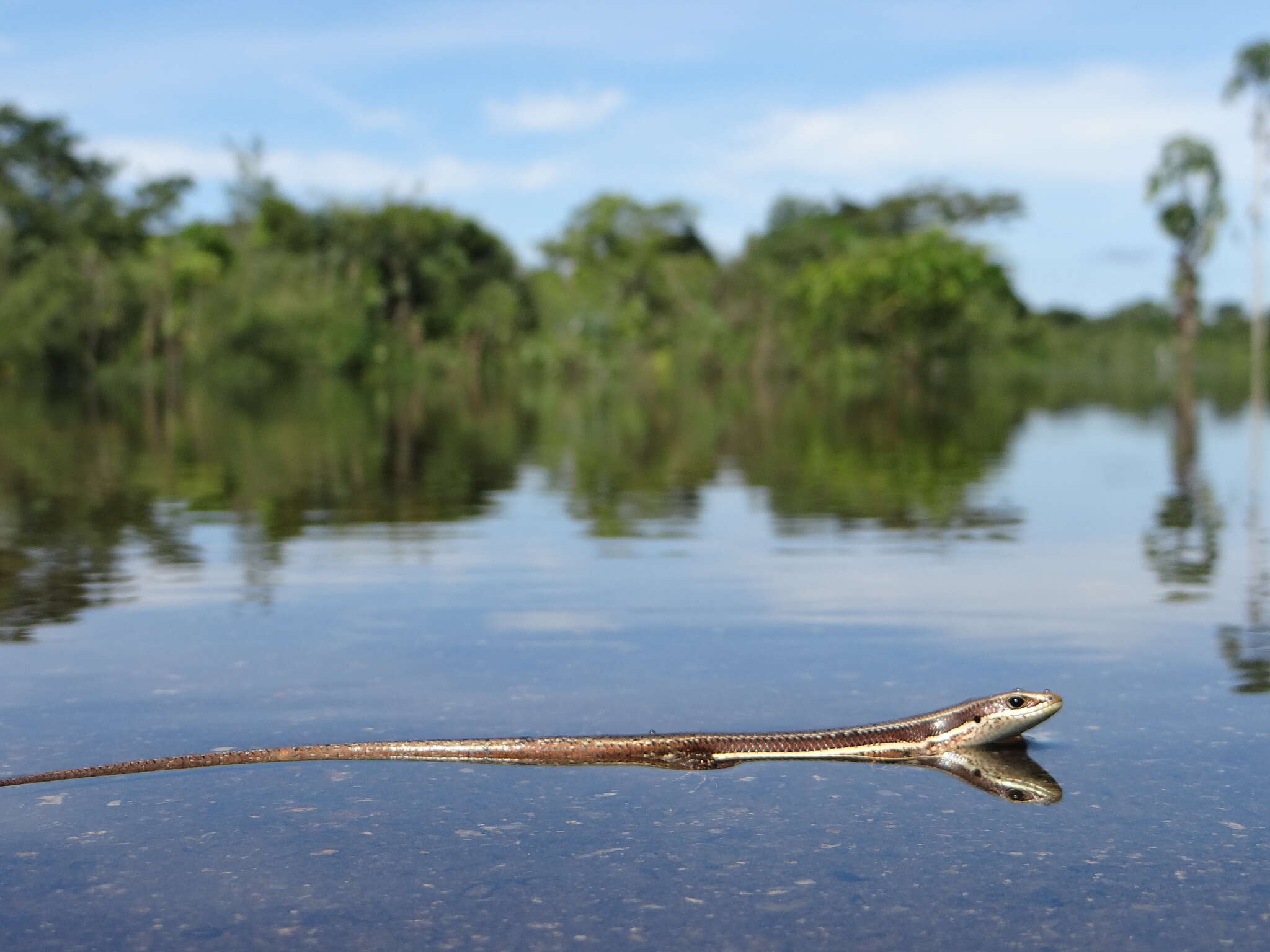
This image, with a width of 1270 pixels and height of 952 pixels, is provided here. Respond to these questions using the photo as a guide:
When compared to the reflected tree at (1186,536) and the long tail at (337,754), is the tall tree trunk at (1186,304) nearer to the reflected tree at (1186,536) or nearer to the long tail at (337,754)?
the reflected tree at (1186,536)

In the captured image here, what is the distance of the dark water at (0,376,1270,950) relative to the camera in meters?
5.33

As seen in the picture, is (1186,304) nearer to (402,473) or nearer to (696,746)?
(402,473)

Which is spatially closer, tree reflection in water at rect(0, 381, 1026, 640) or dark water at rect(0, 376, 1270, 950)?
dark water at rect(0, 376, 1270, 950)

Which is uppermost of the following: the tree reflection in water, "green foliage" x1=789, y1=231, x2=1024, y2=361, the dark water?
"green foliage" x1=789, y1=231, x2=1024, y2=361

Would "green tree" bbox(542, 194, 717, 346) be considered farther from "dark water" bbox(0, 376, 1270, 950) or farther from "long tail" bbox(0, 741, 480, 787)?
"long tail" bbox(0, 741, 480, 787)

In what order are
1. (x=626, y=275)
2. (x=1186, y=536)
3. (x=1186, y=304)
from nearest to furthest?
(x=1186, y=536) < (x=1186, y=304) < (x=626, y=275)

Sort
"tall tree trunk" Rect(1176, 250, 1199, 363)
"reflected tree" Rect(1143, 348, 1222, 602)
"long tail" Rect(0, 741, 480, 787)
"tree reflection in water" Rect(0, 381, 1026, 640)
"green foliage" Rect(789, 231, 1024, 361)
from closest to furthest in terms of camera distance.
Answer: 1. "long tail" Rect(0, 741, 480, 787)
2. "reflected tree" Rect(1143, 348, 1222, 602)
3. "tree reflection in water" Rect(0, 381, 1026, 640)
4. "green foliage" Rect(789, 231, 1024, 361)
5. "tall tree trunk" Rect(1176, 250, 1199, 363)

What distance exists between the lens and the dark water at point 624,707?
17.5 ft

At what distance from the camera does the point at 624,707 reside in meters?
8.30

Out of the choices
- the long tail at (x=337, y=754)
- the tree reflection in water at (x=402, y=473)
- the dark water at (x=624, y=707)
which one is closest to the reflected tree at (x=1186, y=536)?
the dark water at (x=624, y=707)

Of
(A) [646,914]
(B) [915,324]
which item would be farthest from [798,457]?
(B) [915,324]

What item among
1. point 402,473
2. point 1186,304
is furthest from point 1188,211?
point 402,473

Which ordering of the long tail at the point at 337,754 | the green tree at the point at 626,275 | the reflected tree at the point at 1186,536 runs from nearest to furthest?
1. the long tail at the point at 337,754
2. the reflected tree at the point at 1186,536
3. the green tree at the point at 626,275

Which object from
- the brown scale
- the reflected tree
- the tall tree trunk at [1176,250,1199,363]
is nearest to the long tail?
the brown scale
